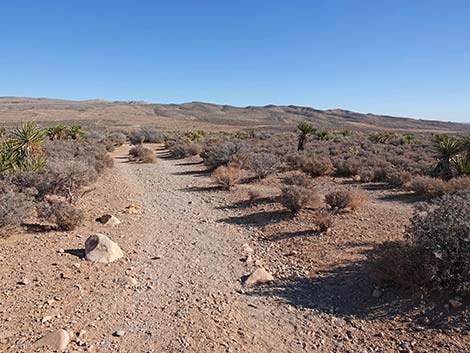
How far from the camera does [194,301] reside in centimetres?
519

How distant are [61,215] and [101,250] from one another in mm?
1935

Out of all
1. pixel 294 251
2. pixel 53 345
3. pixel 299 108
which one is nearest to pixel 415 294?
pixel 294 251

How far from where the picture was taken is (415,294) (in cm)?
477

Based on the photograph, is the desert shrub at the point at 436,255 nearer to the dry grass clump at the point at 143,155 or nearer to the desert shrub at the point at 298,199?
the desert shrub at the point at 298,199

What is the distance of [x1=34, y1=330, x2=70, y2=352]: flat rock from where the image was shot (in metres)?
3.99

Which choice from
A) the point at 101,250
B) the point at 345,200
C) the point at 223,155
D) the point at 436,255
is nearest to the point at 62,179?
the point at 101,250

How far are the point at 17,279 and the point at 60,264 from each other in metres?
0.71

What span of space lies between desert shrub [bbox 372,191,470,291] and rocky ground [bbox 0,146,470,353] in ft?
1.02

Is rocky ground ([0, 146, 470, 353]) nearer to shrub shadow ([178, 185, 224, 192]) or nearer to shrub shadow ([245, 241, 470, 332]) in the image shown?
shrub shadow ([245, 241, 470, 332])

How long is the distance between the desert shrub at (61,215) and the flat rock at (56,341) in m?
4.00

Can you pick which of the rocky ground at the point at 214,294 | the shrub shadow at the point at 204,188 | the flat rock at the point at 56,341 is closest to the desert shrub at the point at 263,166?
the shrub shadow at the point at 204,188

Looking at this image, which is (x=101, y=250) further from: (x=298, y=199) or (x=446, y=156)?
(x=446, y=156)

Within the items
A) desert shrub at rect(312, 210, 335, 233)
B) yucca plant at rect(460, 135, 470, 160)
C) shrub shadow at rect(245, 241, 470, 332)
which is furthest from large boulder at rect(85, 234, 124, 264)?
yucca plant at rect(460, 135, 470, 160)

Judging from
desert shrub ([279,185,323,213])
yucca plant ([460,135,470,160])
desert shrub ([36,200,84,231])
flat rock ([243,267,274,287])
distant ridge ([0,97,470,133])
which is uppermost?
distant ridge ([0,97,470,133])
